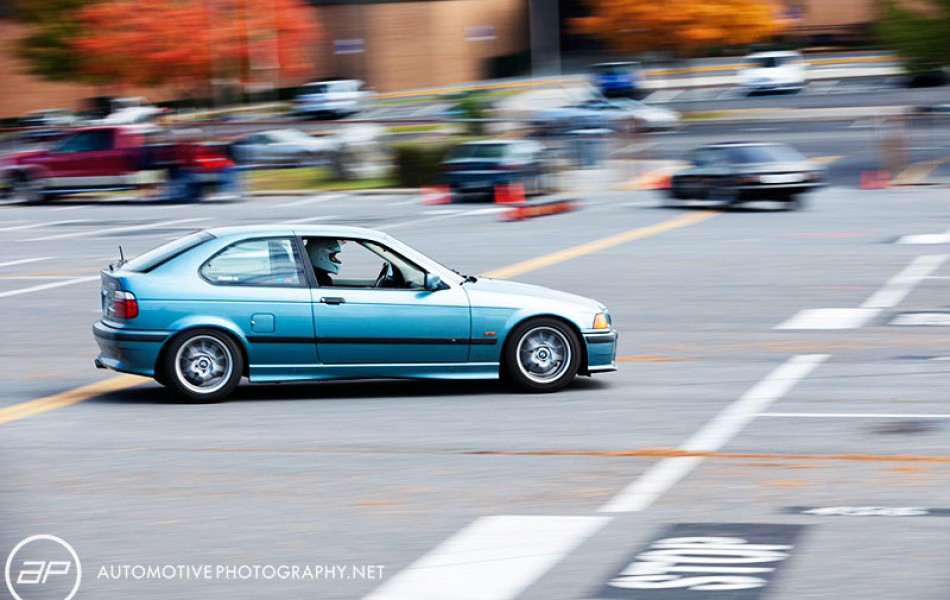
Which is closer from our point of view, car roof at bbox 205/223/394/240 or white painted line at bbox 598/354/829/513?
white painted line at bbox 598/354/829/513

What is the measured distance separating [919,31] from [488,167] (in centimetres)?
1983

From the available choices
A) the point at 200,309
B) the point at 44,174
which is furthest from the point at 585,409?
the point at 44,174

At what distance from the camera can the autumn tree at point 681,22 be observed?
62875 mm

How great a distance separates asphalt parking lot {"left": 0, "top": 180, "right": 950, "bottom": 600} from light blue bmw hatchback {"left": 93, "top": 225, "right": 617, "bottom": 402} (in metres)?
0.30

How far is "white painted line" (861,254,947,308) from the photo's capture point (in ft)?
59.1

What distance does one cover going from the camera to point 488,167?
35750 millimetres

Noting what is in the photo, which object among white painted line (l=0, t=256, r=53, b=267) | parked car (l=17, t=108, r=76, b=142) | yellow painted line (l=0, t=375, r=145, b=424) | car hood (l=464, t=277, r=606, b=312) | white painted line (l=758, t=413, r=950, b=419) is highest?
parked car (l=17, t=108, r=76, b=142)

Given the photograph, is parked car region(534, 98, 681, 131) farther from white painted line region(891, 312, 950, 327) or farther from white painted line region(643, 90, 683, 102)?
white painted line region(891, 312, 950, 327)

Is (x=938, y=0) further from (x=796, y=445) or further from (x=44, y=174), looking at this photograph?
(x=796, y=445)

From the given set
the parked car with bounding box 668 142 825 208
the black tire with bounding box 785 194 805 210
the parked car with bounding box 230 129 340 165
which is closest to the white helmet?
the parked car with bounding box 668 142 825 208

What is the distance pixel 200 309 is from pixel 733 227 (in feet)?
55.6

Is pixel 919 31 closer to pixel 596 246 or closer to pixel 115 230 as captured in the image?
pixel 596 246

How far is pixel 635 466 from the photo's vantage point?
9.47 metres

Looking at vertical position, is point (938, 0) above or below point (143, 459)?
above
